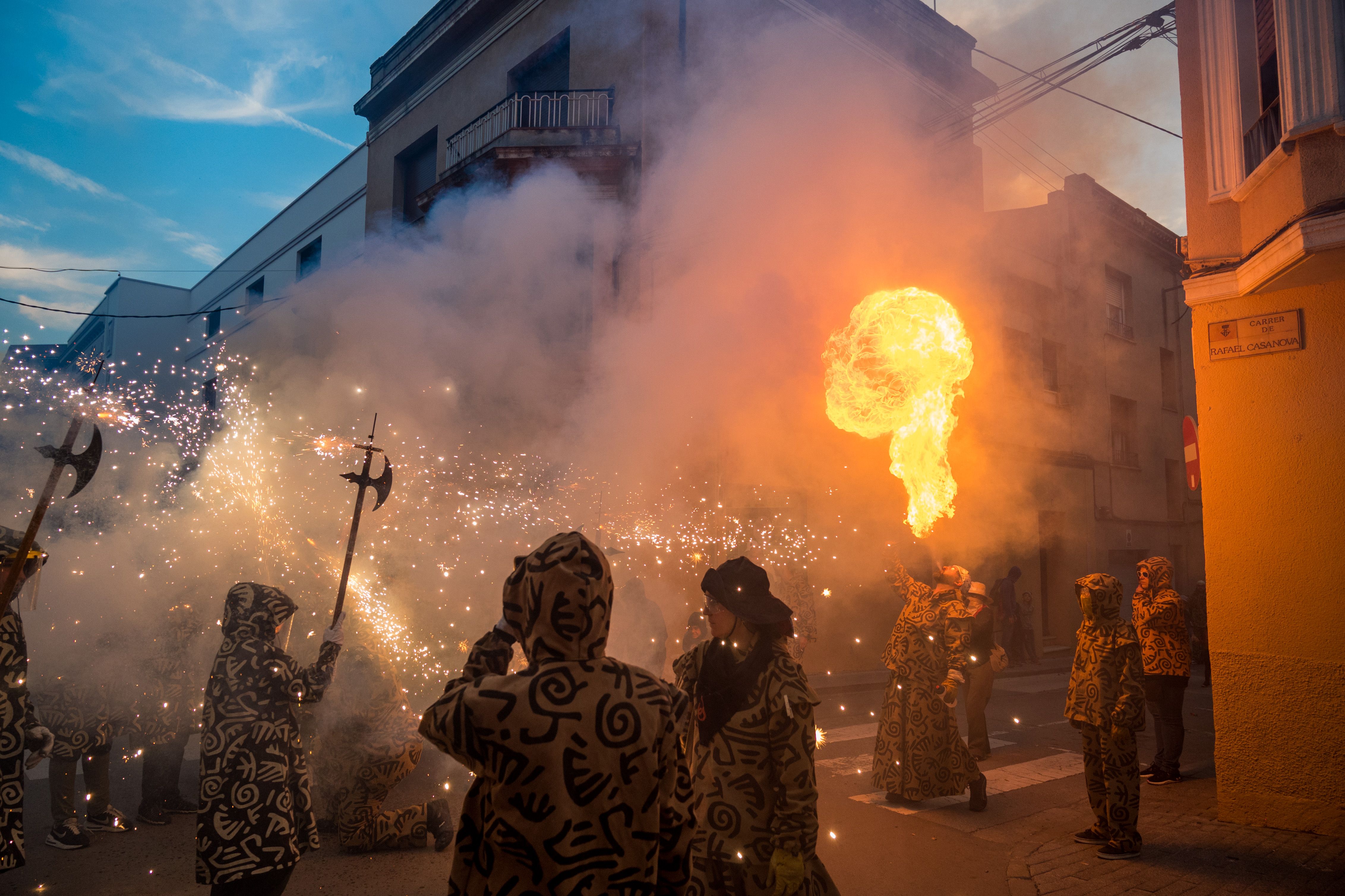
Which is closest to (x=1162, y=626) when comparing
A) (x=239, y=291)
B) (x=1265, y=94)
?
(x=1265, y=94)

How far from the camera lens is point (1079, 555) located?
14836 mm

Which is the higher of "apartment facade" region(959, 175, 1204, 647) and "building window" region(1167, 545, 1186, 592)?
"apartment facade" region(959, 175, 1204, 647)

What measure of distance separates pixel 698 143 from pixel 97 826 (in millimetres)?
9034

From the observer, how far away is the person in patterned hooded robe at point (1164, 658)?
5.81 meters

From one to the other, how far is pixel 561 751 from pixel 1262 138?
19.6 feet

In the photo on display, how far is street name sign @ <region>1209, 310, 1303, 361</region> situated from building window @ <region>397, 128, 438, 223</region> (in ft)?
39.9

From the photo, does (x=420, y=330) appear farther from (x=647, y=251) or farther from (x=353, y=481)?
(x=353, y=481)

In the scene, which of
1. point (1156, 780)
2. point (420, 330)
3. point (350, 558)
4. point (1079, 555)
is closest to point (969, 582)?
point (1156, 780)

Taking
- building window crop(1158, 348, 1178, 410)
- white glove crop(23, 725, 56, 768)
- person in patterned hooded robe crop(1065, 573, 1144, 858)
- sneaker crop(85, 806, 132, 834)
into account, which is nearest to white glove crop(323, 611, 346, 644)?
white glove crop(23, 725, 56, 768)

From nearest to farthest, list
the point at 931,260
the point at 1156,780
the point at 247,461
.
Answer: the point at 1156,780 < the point at 247,461 < the point at 931,260

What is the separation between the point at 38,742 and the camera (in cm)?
335

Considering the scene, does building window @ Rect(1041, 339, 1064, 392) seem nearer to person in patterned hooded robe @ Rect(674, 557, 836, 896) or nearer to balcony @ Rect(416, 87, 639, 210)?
balcony @ Rect(416, 87, 639, 210)

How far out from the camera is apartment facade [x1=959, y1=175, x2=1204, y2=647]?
45.2ft

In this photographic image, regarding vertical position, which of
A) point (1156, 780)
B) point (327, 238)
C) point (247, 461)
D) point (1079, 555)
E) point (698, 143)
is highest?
point (327, 238)
